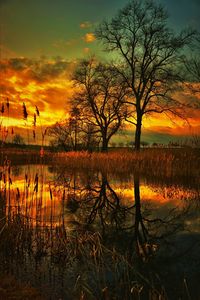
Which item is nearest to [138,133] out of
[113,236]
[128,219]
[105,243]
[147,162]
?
[147,162]

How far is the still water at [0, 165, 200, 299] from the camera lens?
4.62 meters

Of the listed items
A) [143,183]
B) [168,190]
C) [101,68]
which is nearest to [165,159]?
[143,183]

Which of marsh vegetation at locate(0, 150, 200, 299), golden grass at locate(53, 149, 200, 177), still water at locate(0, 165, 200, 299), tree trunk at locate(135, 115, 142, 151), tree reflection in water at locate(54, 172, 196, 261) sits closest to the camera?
marsh vegetation at locate(0, 150, 200, 299)

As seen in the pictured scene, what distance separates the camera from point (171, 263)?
209 inches

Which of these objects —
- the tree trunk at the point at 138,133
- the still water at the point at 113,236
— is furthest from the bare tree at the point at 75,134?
the still water at the point at 113,236

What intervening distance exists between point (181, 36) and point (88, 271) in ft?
92.0

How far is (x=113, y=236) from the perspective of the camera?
22.4 ft

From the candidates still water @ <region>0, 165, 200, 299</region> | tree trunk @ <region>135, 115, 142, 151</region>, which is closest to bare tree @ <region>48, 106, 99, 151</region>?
tree trunk @ <region>135, 115, 142, 151</region>

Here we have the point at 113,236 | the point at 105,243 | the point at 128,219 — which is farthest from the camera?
the point at 128,219

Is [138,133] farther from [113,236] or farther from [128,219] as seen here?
[113,236]

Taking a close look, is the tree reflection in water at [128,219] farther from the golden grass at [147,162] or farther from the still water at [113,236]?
the golden grass at [147,162]

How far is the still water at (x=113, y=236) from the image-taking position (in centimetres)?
462

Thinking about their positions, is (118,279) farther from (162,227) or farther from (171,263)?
(162,227)

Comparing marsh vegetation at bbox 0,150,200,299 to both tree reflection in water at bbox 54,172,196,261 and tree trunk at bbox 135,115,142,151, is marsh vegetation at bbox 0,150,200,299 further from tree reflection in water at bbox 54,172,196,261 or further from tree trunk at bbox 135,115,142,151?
tree trunk at bbox 135,115,142,151
